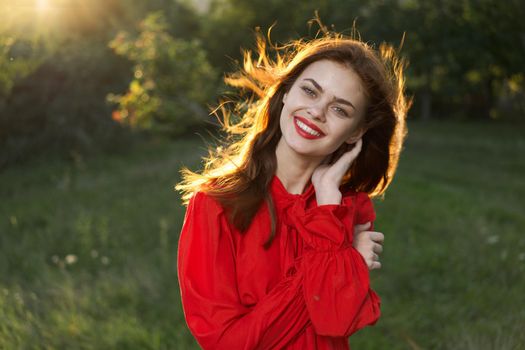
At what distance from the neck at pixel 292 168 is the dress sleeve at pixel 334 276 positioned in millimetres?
201

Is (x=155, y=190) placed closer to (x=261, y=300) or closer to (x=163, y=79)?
(x=163, y=79)

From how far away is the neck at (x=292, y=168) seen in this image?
6.93ft

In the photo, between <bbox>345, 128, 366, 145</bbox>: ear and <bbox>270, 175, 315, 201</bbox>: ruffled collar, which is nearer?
<bbox>270, 175, 315, 201</bbox>: ruffled collar

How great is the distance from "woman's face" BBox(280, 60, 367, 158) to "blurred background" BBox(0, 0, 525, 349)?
834mm

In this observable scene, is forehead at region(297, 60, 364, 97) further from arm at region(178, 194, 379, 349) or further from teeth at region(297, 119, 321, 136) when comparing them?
arm at region(178, 194, 379, 349)

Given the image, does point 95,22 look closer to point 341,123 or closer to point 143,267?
point 143,267

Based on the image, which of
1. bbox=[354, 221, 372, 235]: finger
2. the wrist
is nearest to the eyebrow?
the wrist

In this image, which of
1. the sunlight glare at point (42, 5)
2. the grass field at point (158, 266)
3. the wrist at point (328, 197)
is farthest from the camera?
the sunlight glare at point (42, 5)

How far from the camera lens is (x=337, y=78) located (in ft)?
6.70

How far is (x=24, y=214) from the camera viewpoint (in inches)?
291

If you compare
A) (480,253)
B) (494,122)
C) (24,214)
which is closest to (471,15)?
(480,253)

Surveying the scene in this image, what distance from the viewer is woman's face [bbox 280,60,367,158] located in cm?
203

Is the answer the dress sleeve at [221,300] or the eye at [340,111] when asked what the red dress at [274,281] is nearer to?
the dress sleeve at [221,300]

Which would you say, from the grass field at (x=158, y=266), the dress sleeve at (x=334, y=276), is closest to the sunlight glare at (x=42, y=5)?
the grass field at (x=158, y=266)
